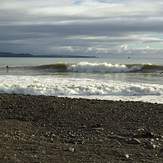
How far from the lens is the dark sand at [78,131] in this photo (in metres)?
7.34

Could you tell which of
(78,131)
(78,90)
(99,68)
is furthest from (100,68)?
(78,131)

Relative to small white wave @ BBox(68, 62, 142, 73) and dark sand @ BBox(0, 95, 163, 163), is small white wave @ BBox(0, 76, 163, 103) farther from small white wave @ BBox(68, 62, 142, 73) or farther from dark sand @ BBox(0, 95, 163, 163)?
small white wave @ BBox(68, 62, 142, 73)

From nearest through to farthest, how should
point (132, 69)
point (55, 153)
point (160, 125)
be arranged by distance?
point (55, 153), point (160, 125), point (132, 69)

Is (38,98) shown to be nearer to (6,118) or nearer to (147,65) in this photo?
(6,118)

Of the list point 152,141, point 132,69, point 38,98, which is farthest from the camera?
point 132,69

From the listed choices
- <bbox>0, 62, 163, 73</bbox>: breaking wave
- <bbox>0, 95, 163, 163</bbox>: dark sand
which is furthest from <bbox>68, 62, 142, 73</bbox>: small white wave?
<bbox>0, 95, 163, 163</bbox>: dark sand

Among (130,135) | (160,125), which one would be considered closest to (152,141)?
(130,135)

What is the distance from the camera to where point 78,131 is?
9.41 metres

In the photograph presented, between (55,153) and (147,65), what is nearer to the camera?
(55,153)

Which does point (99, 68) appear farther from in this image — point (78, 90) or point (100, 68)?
point (78, 90)

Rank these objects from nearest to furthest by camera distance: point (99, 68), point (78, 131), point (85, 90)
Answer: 1. point (78, 131)
2. point (85, 90)
3. point (99, 68)

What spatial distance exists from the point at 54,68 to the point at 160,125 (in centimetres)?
3638

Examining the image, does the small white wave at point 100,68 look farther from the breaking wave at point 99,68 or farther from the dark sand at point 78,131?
the dark sand at point 78,131

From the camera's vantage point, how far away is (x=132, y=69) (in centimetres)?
4472
